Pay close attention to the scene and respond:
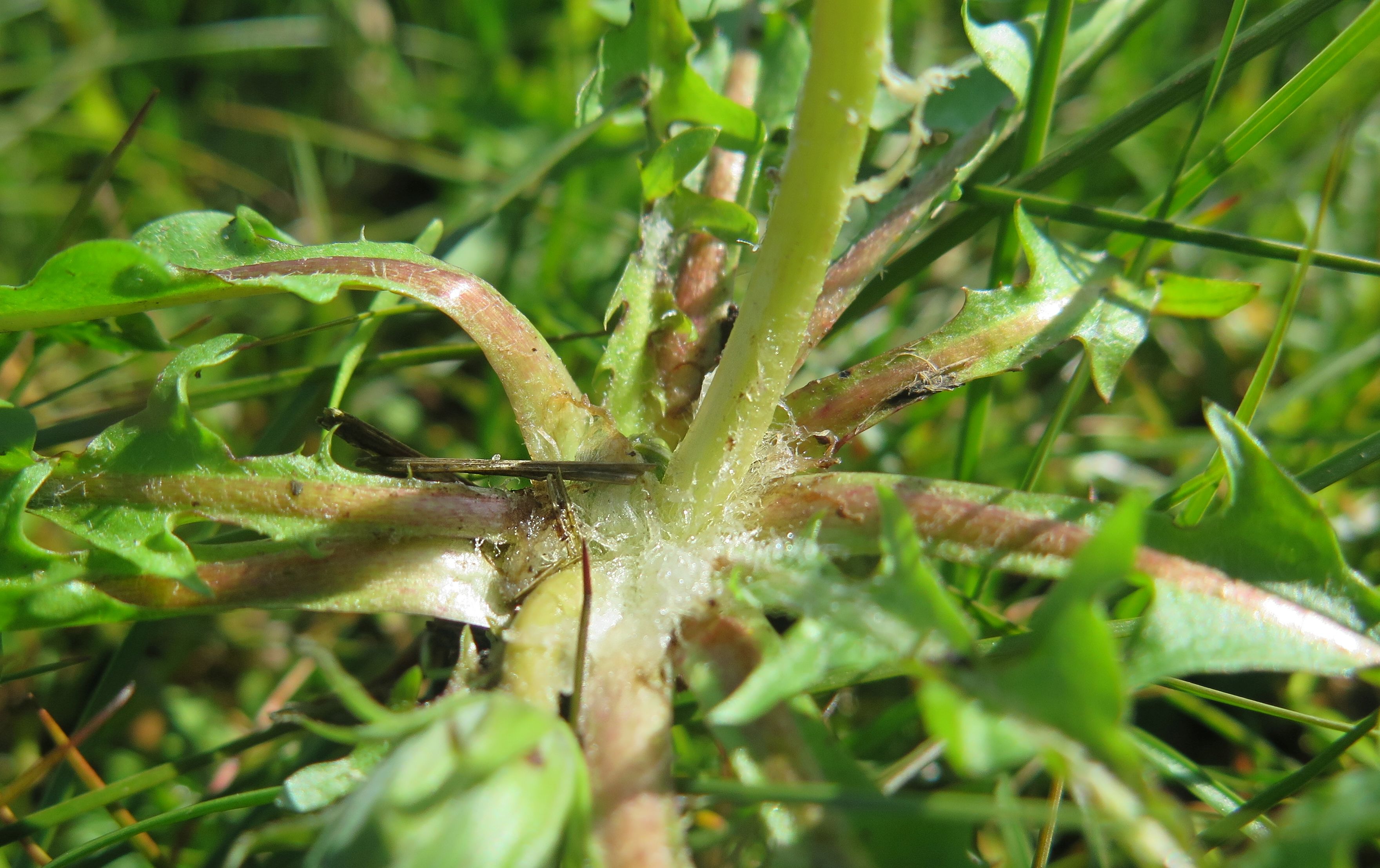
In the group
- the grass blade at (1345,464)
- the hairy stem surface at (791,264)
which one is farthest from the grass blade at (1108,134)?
the grass blade at (1345,464)

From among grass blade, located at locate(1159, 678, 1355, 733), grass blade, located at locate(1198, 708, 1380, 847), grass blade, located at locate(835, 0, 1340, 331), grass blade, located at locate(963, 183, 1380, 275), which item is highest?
grass blade, located at locate(835, 0, 1340, 331)

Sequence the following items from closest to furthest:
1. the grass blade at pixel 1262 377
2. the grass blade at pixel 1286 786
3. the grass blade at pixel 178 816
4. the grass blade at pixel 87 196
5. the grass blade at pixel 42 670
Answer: the grass blade at pixel 1286 786 < the grass blade at pixel 178 816 < the grass blade at pixel 1262 377 < the grass blade at pixel 42 670 < the grass blade at pixel 87 196

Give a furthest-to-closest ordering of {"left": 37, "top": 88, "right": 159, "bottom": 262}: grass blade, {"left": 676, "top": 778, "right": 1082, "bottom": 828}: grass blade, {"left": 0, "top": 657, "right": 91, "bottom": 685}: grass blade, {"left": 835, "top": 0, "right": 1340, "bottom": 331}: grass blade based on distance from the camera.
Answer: {"left": 37, "top": 88, "right": 159, "bottom": 262}: grass blade → {"left": 835, "top": 0, "right": 1340, "bottom": 331}: grass blade → {"left": 0, "top": 657, "right": 91, "bottom": 685}: grass blade → {"left": 676, "top": 778, "right": 1082, "bottom": 828}: grass blade

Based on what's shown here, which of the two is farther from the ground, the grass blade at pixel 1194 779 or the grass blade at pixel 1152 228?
the grass blade at pixel 1152 228

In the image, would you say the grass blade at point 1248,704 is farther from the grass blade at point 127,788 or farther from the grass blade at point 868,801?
the grass blade at point 127,788

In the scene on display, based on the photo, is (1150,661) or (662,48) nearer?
(1150,661)

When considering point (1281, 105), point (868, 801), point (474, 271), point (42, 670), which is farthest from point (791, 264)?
point (474, 271)

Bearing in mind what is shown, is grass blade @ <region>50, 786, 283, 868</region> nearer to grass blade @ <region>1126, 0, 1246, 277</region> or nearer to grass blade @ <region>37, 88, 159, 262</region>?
grass blade @ <region>37, 88, 159, 262</region>

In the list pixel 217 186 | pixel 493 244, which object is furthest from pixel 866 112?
pixel 217 186

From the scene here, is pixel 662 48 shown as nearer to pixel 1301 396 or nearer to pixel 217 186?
pixel 1301 396

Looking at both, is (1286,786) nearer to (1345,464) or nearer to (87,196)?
(1345,464)

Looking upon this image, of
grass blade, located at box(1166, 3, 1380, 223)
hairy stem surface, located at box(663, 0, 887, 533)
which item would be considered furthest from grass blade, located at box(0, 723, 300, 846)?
grass blade, located at box(1166, 3, 1380, 223)
